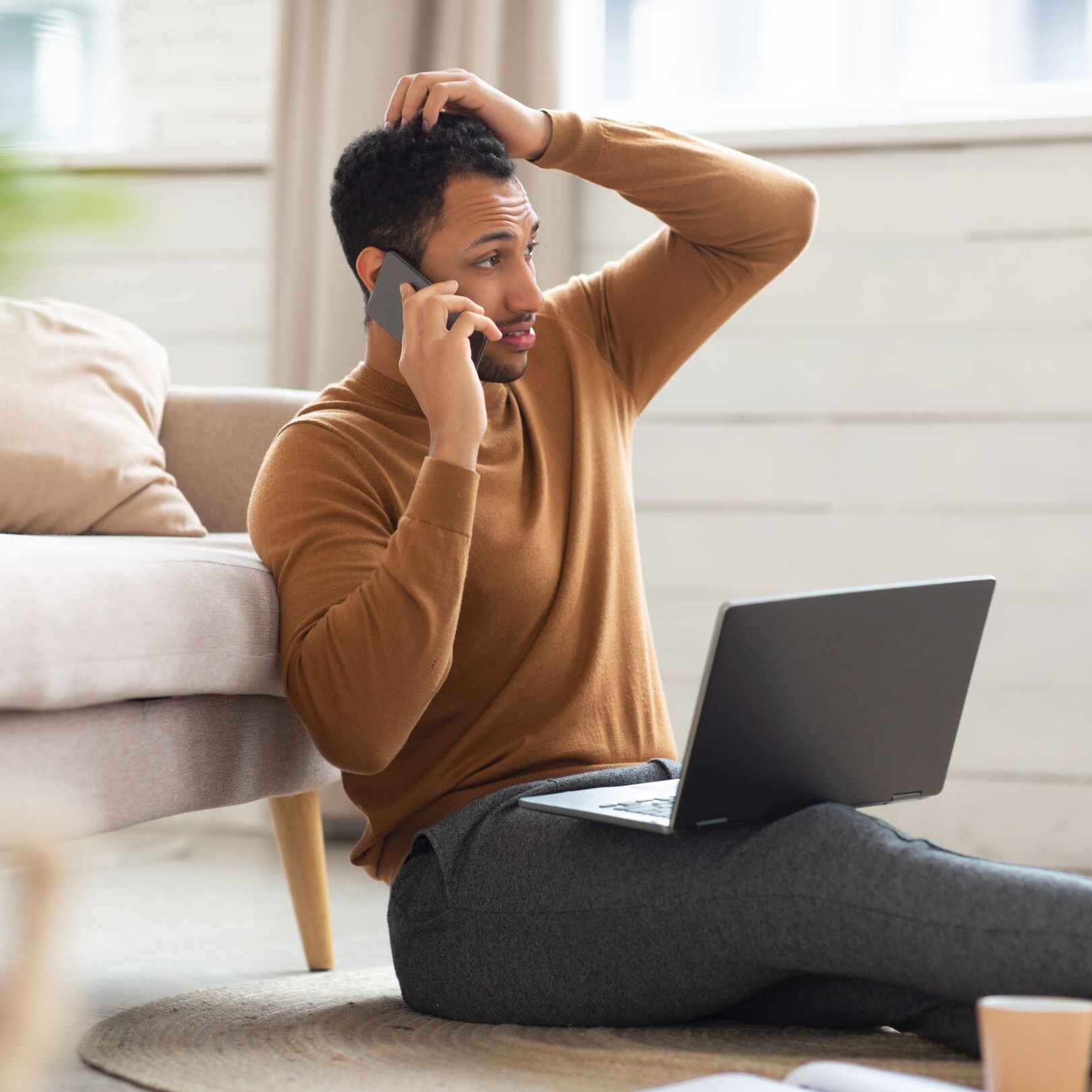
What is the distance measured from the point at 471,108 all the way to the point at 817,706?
2.37 feet

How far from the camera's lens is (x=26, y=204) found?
0.98 meters

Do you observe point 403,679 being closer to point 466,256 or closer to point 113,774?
point 113,774

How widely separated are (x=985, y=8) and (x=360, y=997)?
1.98m

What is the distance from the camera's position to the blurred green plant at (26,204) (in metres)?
0.96

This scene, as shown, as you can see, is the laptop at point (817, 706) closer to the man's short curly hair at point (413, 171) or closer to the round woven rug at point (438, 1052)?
the round woven rug at point (438, 1052)

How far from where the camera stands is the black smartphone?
142 centimetres

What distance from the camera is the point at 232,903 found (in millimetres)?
2100

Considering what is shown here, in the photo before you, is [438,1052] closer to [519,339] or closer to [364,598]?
[364,598]

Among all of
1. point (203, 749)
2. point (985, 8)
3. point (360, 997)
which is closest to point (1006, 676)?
point (985, 8)

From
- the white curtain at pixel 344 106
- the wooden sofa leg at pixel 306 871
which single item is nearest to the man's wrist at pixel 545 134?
the wooden sofa leg at pixel 306 871

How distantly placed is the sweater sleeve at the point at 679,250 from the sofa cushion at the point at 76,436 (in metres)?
0.57

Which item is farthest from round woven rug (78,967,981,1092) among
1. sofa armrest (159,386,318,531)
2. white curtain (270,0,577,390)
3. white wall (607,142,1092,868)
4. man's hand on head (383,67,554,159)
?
white curtain (270,0,577,390)

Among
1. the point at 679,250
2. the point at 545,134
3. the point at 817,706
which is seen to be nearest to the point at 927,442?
the point at 679,250

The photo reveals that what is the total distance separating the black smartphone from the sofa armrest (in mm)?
487
